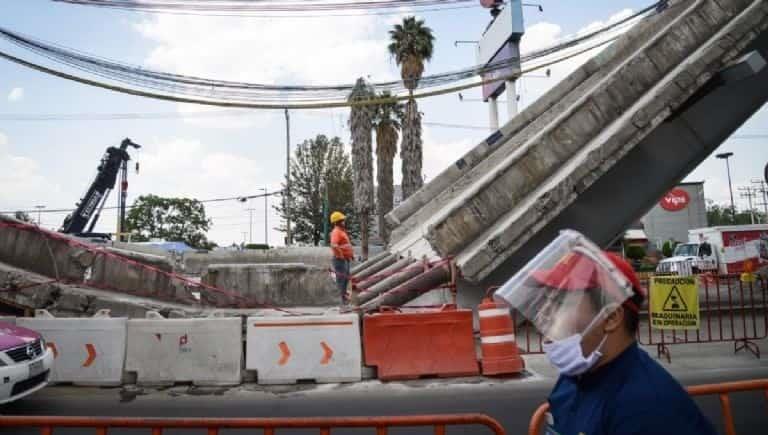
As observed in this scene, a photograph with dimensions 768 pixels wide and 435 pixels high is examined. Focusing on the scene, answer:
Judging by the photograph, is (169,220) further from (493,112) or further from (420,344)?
(420,344)

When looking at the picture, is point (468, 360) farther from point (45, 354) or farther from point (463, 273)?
point (45, 354)

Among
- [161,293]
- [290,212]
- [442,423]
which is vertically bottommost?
[442,423]

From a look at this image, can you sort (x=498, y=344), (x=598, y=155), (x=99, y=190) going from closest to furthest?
(x=498, y=344), (x=598, y=155), (x=99, y=190)

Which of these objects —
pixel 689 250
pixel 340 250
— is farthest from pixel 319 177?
pixel 340 250

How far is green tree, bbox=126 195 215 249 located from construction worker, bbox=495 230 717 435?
64.8m

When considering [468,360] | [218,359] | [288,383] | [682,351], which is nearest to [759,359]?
[682,351]

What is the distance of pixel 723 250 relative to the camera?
23.8 meters

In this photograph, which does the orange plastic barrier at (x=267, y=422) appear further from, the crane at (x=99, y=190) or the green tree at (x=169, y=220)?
the green tree at (x=169, y=220)

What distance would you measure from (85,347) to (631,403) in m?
7.60

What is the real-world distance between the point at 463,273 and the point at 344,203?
32204mm

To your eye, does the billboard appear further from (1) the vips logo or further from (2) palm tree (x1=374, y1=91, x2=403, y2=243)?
(1) the vips logo

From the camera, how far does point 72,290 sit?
8.56 m

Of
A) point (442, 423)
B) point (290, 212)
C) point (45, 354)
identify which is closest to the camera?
point (442, 423)

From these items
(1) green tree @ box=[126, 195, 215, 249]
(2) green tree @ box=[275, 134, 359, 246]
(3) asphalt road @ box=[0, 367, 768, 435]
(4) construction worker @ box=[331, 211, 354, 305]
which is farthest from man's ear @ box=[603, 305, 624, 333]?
(1) green tree @ box=[126, 195, 215, 249]
